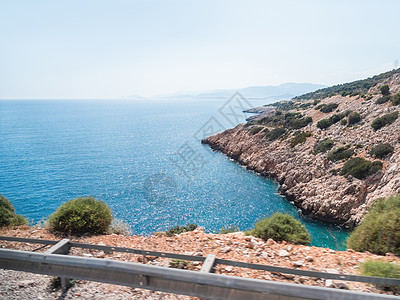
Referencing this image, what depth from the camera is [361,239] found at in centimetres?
590

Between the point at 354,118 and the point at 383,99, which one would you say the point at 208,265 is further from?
the point at 383,99

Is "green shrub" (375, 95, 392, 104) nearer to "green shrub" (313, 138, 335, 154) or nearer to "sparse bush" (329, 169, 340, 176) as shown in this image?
"green shrub" (313, 138, 335, 154)

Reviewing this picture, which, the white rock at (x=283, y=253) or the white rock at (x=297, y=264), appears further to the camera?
the white rock at (x=283, y=253)

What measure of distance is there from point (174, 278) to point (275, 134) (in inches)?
1762

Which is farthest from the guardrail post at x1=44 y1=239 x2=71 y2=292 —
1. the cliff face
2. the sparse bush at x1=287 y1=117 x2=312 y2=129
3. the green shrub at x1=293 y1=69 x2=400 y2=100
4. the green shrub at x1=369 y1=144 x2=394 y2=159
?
the green shrub at x1=293 y1=69 x2=400 y2=100

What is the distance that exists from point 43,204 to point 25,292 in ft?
98.6

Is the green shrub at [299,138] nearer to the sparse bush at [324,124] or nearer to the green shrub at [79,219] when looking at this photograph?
the sparse bush at [324,124]

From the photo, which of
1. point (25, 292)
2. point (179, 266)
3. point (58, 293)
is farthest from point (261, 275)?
point (25, 292)

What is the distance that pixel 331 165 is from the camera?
97.2ft

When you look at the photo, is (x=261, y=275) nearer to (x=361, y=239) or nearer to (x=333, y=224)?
(x=361, y=239)

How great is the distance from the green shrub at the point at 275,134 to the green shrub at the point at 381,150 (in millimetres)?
18020

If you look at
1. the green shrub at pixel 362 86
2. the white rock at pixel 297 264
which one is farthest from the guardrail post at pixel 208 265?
the green shrub at pixel 362 86

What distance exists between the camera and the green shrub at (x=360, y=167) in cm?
2476

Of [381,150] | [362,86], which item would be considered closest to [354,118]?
[381,150]
